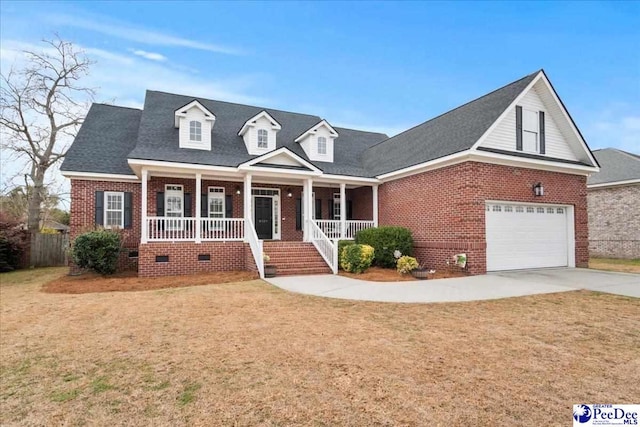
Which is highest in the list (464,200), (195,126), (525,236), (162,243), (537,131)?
(195,126)

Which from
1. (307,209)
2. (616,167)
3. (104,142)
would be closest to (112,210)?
(104,142)

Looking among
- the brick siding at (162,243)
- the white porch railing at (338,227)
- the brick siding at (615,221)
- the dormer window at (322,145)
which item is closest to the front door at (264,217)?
the brick siding at (162,243)

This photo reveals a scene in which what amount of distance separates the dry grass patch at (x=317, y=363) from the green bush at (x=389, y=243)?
5687mm

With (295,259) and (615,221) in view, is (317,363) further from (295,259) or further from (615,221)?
(615,221)

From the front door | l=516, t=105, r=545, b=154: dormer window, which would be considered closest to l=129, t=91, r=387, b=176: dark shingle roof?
A: the front door

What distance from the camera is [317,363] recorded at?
14.0 ft

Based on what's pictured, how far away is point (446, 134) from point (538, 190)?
12.8 ft

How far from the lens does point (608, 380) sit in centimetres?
A: 371

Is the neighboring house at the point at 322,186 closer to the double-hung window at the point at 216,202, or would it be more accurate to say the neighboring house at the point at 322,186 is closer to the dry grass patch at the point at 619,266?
the double-hung window at the point at 216,202

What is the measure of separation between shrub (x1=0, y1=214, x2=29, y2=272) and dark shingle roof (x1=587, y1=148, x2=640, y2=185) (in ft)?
99.4

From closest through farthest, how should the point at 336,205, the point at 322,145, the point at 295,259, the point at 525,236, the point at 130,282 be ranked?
the point at 130,282 → the point at 295,259 → the point at 525,236 → the point at 322,145 → the point at 336,205

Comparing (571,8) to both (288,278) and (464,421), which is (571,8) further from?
(464,421)

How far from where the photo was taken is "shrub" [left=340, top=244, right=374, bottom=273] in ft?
39.9

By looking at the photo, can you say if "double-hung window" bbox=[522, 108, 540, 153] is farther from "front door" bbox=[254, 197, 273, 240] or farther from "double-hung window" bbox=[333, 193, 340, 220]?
"front door" bbox=[254, 197, 273, 240]
